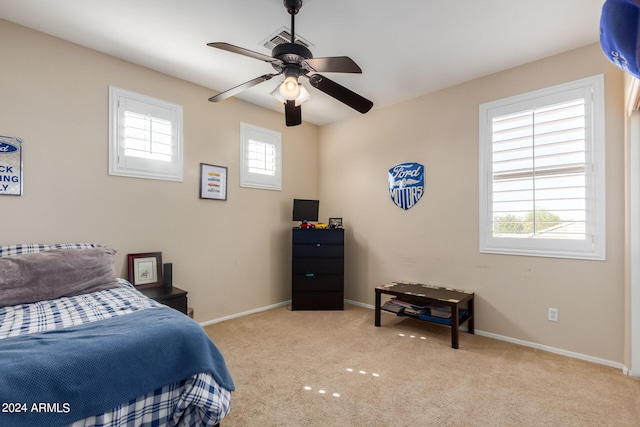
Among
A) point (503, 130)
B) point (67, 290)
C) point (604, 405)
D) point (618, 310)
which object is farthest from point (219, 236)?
point (618, 310)

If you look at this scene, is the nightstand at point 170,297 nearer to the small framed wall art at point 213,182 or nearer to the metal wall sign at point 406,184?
the small framed wall art at point 213,182

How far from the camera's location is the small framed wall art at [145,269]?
2.88 metres

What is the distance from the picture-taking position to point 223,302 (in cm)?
362

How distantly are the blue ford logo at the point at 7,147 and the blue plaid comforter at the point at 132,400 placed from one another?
1.24 m

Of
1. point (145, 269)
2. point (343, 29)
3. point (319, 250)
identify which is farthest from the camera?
point (319, 250)

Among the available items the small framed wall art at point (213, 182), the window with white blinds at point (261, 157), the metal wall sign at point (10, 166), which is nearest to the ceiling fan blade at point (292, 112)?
the small framed wall art at point (213, 182)

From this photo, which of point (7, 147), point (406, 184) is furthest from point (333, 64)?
point (7, 147)

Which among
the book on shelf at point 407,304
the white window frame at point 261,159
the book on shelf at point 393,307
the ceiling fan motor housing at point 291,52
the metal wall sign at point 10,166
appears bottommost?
the book on shelf at point 393,307

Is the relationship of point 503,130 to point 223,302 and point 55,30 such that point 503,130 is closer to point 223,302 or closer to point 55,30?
point 223,302

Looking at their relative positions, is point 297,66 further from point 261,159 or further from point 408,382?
point 408,382

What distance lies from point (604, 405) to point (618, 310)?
2.92 ft

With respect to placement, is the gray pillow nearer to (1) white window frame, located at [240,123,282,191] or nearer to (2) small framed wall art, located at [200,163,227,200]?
(2) small framed wall art, located at [200,163,227,200]

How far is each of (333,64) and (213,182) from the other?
212 centimetres

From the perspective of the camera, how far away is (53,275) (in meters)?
2.10
